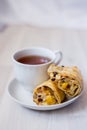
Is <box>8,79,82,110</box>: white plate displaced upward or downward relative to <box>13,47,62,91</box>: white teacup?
downward

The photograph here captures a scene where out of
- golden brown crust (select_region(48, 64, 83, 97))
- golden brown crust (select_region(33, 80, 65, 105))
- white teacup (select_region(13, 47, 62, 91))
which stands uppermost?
white teacup (select_region(13, 47, 62, 91))

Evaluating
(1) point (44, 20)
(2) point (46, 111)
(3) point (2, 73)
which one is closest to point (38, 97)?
(2) point (46, 111)

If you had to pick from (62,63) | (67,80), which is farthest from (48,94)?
(62,63)

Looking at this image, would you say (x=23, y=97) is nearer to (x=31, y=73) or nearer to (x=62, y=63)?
(x=31, y=73)

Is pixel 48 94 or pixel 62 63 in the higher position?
pixel 62 63

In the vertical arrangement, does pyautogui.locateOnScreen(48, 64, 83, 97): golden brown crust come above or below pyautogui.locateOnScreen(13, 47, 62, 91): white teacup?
below
